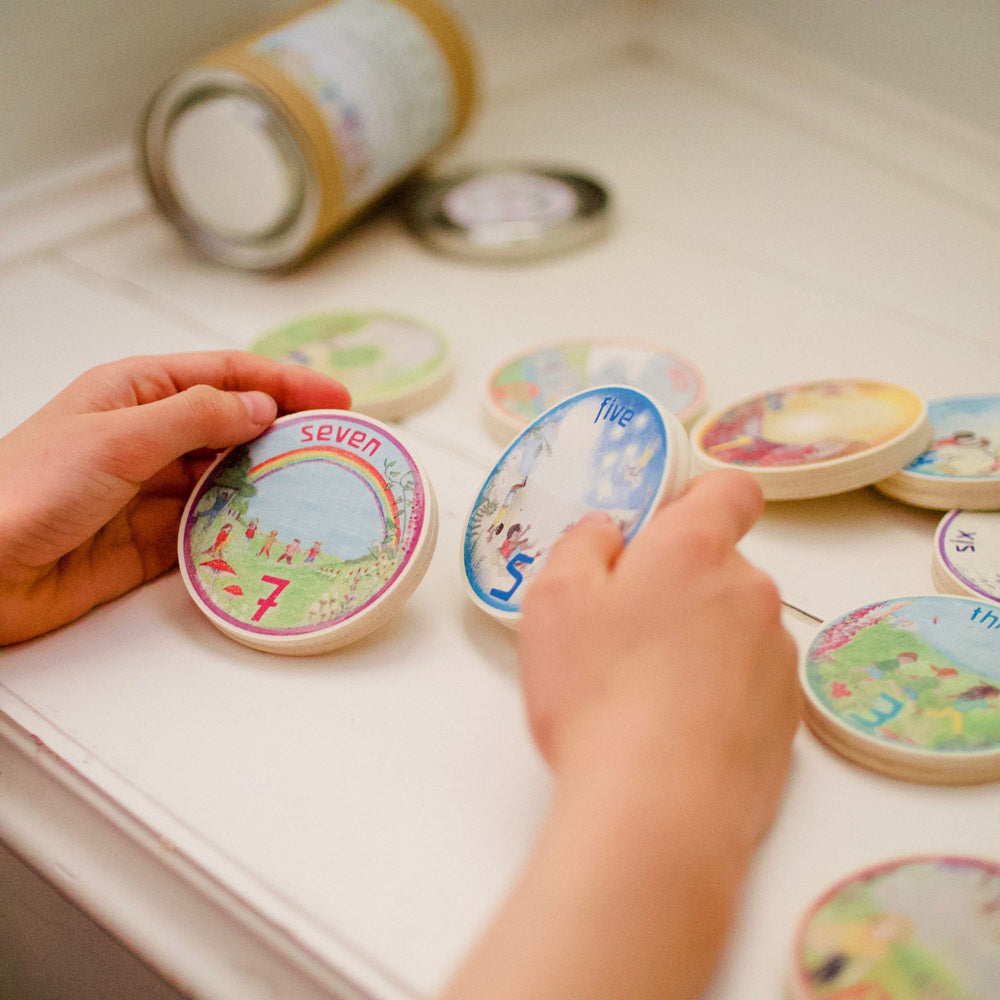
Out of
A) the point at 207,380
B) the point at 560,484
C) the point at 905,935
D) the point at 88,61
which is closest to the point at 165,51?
the point at 88,61

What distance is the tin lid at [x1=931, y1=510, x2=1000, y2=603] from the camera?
68cm

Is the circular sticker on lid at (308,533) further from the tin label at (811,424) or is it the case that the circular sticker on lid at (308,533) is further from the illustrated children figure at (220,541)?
the tin label at (811,424)

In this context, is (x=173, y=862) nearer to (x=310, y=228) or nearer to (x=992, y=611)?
(x=992, y=611)

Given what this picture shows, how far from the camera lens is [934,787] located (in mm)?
572

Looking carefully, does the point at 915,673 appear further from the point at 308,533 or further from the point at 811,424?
the point at 308,533

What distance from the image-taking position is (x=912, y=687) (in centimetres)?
60

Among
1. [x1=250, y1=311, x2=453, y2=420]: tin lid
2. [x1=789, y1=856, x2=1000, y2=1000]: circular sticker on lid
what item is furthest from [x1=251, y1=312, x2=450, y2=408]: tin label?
Answer: [x1=789, y1=856, x2=1000, y2=1000]: circular sticker on lid

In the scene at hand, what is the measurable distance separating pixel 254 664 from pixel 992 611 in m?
0.49

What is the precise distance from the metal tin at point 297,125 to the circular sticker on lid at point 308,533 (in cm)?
42

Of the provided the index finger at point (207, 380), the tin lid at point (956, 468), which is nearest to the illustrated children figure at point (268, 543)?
the index finger at point (207, 380)

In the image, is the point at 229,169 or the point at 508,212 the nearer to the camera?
the point at 229,169

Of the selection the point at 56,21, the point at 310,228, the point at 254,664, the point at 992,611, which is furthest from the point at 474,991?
the point at 56,21

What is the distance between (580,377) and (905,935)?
57 cm

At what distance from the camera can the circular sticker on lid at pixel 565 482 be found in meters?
0.60
